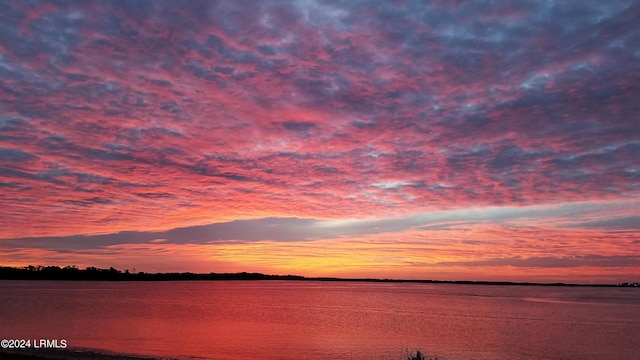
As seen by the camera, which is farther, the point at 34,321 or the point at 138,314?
the point at 138,314

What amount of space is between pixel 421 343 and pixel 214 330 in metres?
26.3

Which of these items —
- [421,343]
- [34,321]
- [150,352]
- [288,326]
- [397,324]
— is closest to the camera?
[150,352]

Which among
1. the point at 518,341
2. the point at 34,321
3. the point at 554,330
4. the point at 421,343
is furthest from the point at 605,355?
the point at 34,321

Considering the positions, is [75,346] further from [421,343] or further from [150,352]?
[421,343]

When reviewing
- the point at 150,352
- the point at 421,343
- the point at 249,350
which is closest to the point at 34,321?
the point at 150,352

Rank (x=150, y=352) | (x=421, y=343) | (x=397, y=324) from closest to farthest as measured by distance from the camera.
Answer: (x=150, y=352) → (x=421, y=343) → (x=397, y=324)

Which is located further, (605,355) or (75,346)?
(605,355)

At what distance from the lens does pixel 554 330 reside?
242 feet

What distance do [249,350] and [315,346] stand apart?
7.10 meters

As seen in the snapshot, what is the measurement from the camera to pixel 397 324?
7919cm

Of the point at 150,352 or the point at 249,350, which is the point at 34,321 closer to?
the point at 150,352

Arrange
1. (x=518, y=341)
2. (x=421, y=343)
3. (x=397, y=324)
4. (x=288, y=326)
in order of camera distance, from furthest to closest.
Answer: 1. (x=397, y=324)
2. (x=288, y=326)
3. (x=518, y=341)
4. (x=421, y=343)

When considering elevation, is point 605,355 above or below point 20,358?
below

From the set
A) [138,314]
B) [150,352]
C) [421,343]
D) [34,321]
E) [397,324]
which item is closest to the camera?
[150,352]
